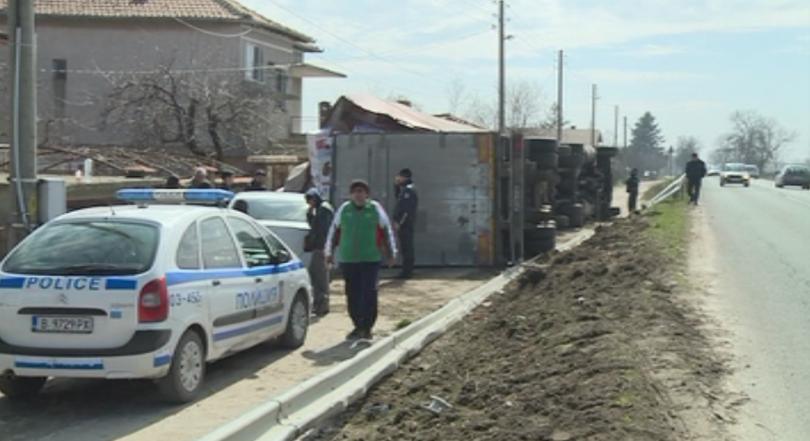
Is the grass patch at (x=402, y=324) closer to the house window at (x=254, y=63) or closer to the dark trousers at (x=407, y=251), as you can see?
the dark trousers at (x=407, y=251)

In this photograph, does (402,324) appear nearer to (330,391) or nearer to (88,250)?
(330,391)

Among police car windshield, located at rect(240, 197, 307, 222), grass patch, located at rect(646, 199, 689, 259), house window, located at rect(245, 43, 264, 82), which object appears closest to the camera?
police car windshield, located at rect(240, 197, 307, 222)

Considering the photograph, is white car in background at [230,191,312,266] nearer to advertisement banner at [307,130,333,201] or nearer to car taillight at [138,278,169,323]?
advertisement banner at [307,130,333,201]

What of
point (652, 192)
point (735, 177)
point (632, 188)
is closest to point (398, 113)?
point (632, 188)

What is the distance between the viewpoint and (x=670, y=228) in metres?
20.5

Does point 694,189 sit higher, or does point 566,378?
point 694,189

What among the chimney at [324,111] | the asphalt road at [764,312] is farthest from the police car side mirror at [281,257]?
the chimney at [324,111]

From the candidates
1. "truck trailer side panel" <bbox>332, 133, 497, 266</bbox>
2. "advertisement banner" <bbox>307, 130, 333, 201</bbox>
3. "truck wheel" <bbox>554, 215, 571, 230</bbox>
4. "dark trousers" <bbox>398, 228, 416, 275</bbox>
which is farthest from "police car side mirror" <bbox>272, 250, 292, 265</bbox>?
"truck wheel" <bbox>554, 215, 571, 230</bbox>

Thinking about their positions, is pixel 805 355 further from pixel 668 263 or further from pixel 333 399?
pixel 668 263

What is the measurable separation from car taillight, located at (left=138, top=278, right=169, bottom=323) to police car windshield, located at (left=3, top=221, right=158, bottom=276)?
159 millimetres

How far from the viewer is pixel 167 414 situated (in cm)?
716

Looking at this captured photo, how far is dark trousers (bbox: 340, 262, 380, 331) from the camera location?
10.1 metres

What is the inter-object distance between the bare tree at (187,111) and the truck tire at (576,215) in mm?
12308

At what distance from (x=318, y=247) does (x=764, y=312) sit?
524 cm
